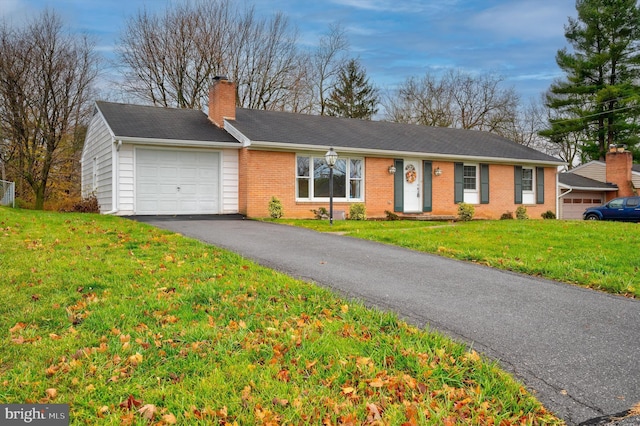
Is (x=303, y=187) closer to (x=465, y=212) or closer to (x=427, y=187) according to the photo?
(x=427, y=187)

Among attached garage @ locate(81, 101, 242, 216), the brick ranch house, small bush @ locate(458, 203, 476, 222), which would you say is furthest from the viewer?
small bush @ locate(458, 203, 476, 222)

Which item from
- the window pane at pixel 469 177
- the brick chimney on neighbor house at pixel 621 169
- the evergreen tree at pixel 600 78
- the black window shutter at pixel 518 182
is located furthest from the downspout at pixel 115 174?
the evergreen tree at pixel 600 78

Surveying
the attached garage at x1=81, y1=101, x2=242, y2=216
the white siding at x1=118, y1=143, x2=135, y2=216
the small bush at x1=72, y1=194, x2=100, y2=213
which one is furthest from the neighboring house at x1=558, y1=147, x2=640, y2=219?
the small bush at x1=72, y1=194, x2=100, y2=213

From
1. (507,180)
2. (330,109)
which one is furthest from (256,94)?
(507,180)

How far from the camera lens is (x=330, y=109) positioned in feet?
116

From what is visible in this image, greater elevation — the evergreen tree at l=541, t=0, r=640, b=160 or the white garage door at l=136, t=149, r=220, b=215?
the evergreen tree at l=541, t=0, r=640, b=160

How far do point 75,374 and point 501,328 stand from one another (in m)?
3.37

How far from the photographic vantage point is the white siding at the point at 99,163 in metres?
15.2

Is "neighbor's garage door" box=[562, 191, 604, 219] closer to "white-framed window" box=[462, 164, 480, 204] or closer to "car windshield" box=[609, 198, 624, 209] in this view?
"car windshield" box=[609, 198, 624, 209]

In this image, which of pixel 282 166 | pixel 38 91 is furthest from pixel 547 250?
pixel 38 91

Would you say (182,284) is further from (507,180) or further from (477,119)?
(477,119)

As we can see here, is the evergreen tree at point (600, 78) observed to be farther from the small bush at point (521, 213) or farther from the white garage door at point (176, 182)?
the white garage door at point (176, 182)

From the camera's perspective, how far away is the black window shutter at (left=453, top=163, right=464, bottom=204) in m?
19.1

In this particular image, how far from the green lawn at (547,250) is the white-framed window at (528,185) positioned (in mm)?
10215
